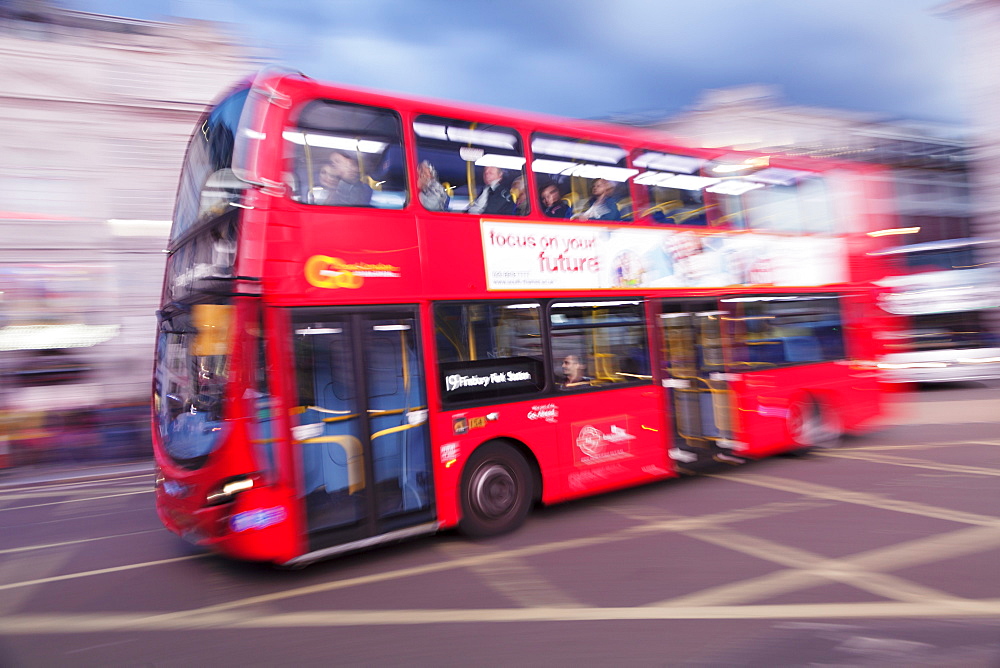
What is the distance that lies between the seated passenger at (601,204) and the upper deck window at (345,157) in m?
2.09

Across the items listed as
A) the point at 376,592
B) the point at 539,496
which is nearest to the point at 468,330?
the point at 539,496

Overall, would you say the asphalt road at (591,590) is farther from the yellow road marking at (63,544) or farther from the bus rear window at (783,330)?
the bus rear window at (783,330)

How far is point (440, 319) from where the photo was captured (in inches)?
240

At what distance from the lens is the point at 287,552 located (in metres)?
5.13

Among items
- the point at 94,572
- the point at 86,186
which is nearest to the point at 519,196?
the point at 94,572

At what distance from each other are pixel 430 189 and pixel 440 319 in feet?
3.58

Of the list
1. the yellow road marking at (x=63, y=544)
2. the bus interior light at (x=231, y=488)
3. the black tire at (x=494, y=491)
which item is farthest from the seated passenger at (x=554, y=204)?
the yellow road marking at (x=63, y=544)

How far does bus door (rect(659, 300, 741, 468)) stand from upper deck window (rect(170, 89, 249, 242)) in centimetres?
454

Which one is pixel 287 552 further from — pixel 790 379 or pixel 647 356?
pixel 790 379

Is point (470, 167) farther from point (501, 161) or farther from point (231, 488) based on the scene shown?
point (231, 488)

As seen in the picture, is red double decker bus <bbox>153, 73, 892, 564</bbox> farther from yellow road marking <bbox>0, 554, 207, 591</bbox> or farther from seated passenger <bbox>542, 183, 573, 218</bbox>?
yellow road marking <bbox>0, 554, 207, 591</bbox>

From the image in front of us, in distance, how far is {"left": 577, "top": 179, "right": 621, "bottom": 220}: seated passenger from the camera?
23.8ft

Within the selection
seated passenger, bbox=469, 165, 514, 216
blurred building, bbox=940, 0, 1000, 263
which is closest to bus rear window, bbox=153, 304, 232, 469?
seated passenger, bbox=469, 165, 514, 216

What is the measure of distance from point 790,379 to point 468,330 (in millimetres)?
4831
